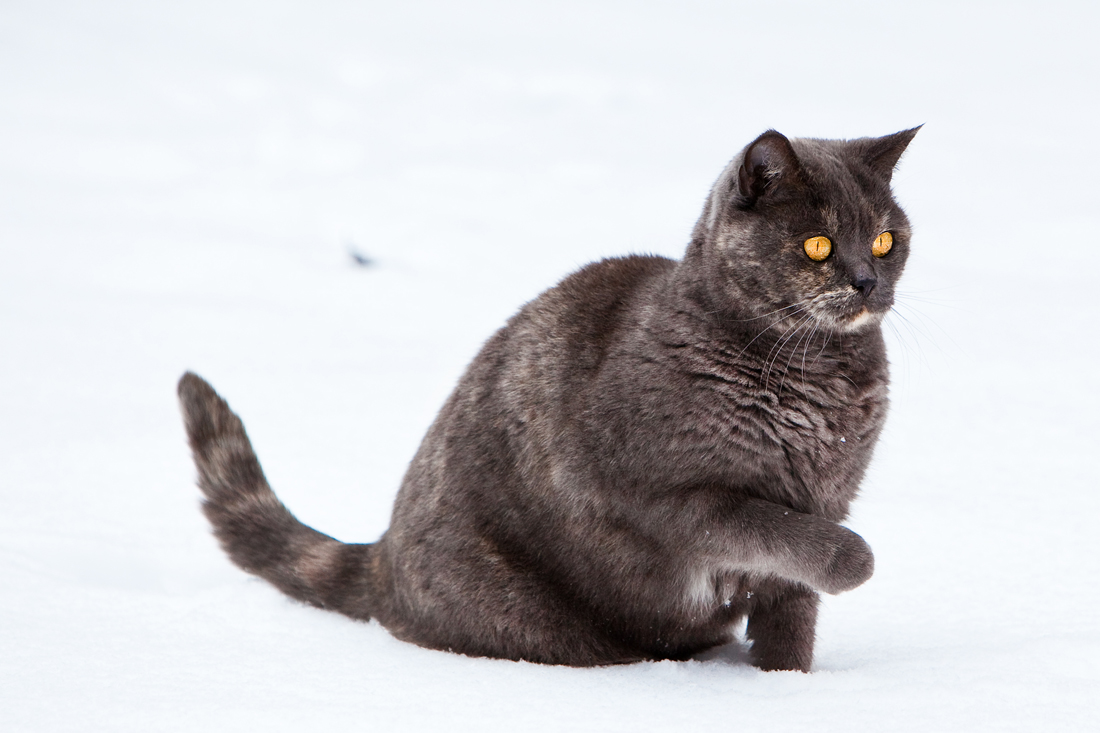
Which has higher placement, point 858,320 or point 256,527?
point 858,320

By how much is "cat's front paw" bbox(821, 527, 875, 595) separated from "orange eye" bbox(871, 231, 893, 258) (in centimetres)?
63

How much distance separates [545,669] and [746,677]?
1.41 feet

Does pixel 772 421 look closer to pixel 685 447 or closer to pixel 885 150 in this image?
pixel 685 447

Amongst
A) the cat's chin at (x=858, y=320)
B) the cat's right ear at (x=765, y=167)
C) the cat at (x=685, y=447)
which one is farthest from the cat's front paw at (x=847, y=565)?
the cat's right ear at (x=765, y=167)

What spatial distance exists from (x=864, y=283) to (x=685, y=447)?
1.68ft

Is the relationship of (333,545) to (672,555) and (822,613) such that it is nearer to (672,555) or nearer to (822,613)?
(672,555)

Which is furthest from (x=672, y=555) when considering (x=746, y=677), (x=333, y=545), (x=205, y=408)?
(x=205, y=408)

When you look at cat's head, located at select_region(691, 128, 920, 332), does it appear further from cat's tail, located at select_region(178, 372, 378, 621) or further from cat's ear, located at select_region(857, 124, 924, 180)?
cat's tail, located at select_region(178, 372, 378, 621)

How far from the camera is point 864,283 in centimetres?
216

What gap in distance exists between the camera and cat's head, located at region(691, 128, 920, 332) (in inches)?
85.4

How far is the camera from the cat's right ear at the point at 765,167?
7.02 feet

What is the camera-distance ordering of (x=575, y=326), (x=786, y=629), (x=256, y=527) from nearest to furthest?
(x=786, y=629)
(x=575, y=326)
(x=256, y=527)

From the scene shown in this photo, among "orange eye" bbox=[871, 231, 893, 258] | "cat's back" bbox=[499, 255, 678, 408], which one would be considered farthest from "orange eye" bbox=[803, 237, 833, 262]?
"cat's back" bbox=[499, 255, 678, 408]

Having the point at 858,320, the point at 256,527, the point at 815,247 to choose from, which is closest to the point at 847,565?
the point at 858,320
